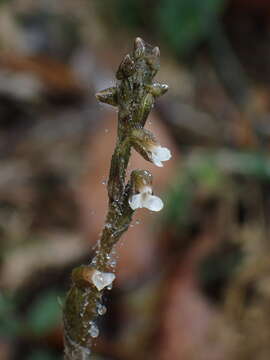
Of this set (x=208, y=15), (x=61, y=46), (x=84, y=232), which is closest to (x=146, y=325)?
(x=84, y=232)

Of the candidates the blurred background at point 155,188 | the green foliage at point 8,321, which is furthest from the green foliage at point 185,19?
the green foliage at point 8,321

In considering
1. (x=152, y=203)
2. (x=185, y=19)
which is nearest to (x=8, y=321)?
(x=152, y=203)

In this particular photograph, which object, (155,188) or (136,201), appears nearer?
(136,201)

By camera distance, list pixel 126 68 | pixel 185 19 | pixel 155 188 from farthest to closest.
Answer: pixel 185 19, pixel 155 188, pixel 126 68

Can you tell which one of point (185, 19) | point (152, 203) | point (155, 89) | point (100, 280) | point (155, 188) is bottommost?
point (100, 280)

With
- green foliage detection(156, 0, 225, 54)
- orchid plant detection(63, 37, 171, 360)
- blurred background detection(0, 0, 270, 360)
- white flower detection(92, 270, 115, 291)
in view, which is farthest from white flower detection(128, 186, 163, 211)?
green foliage detection(156, 0, 225, 54)

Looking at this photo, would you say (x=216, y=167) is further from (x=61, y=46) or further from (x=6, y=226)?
(x=61, y=46)

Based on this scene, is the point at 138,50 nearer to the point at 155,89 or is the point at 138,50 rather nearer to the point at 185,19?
the point at 155,89
